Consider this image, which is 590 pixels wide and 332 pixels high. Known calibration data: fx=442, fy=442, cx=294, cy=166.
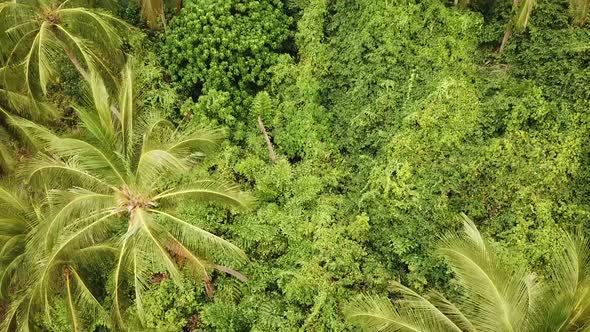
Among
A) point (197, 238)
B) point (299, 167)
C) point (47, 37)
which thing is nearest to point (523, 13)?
point (299, 167)

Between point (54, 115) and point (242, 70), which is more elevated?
point (242, 70)

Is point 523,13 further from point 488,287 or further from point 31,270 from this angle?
point 31,270

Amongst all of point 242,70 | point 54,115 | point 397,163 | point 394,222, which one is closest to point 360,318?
point 394,222

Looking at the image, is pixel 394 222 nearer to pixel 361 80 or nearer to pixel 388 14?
pixel 361 80

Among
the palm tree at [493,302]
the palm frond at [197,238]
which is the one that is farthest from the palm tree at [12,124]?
the palm tree at [493,302]

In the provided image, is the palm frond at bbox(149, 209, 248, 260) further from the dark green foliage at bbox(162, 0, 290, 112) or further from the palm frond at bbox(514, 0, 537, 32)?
the palm frond at bbox(514, 0, 537, 32)

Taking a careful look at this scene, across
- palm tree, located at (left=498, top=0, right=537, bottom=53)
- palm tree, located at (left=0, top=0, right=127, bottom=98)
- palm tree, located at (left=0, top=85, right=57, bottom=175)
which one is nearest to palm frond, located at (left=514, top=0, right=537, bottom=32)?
palm tree, located at (left=498, top=0, right=537, bottom=53)
